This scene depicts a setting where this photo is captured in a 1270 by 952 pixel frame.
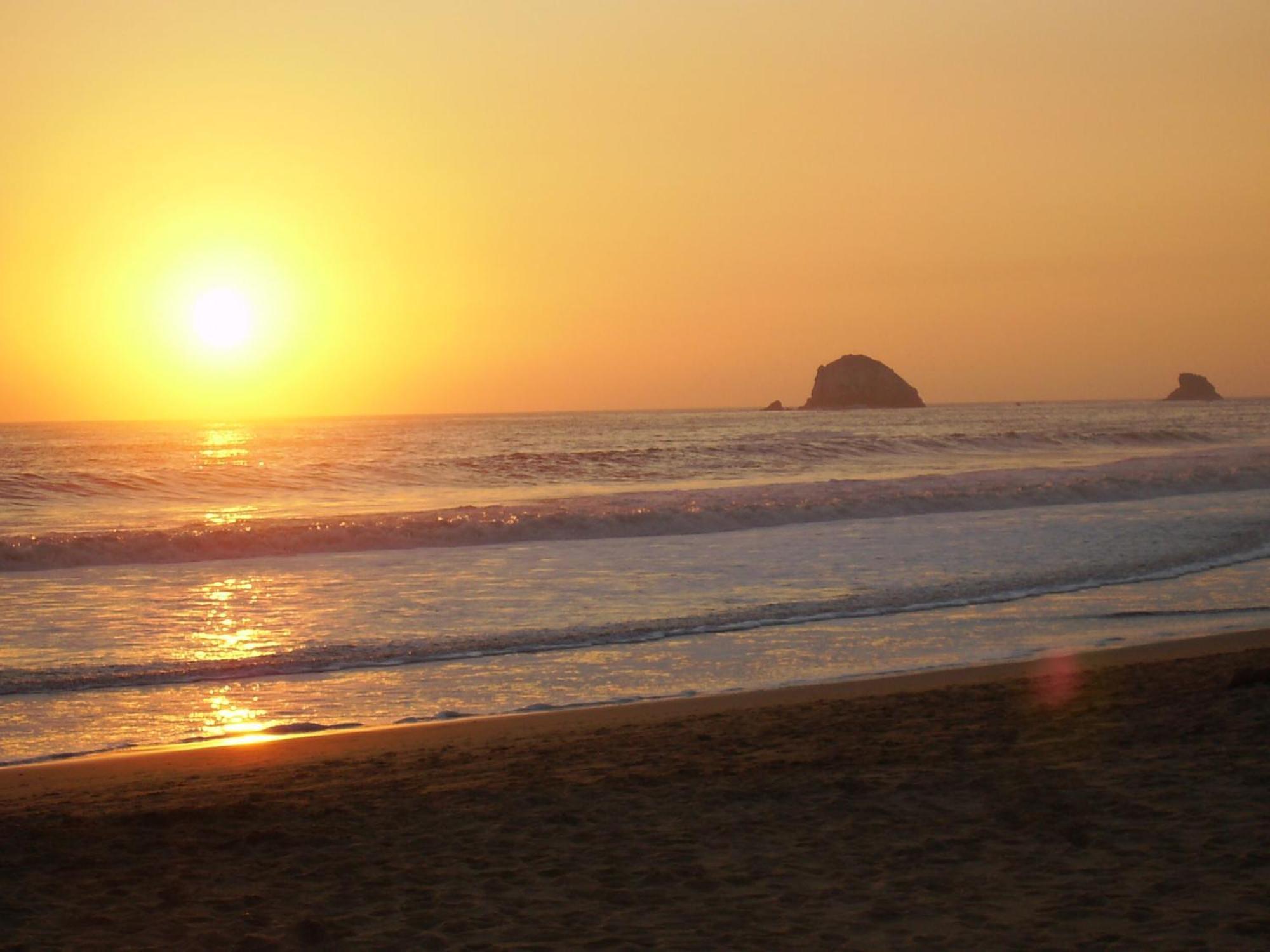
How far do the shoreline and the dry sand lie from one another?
1.6 inches

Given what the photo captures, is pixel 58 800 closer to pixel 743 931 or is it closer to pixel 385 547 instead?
pixel 743 931

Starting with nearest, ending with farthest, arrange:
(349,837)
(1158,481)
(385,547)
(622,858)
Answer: (622,858)
(349,837)
(385,547)
(1158,481)

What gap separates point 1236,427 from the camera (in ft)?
253

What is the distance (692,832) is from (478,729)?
2924 millimetres

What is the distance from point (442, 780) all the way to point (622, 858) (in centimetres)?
183

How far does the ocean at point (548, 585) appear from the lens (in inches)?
388

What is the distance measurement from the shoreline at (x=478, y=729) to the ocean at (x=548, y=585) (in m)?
0.30

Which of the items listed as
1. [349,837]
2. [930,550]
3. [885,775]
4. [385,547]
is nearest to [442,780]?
[349,837]

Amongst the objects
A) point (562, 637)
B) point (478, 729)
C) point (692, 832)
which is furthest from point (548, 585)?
point (692, 832)

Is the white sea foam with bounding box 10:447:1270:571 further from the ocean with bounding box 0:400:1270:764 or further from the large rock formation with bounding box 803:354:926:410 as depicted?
the large rock formation with bounding box 803:354:926:410

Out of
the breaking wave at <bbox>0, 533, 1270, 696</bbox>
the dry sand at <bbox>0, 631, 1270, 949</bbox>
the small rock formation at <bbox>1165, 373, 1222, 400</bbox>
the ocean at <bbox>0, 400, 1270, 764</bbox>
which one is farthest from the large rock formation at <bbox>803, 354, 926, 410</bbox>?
the dry sand at <bbox>0, 631, 1270, 949</bbox>

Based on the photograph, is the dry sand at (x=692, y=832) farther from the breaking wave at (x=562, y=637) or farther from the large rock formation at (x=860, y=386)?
the large rock formation at (x=860, y=386)

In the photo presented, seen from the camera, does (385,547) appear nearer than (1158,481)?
Yes

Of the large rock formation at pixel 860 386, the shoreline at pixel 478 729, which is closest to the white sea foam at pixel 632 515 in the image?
the shoreline at pixel 478 729
